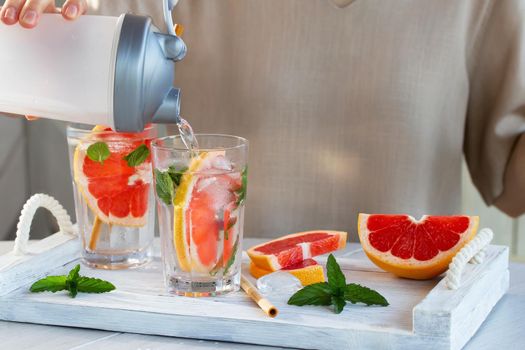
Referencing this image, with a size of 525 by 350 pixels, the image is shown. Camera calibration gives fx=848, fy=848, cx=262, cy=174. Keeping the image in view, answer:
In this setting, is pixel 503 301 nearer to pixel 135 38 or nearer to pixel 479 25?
pixel 135 38

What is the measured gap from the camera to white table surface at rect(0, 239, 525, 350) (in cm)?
105

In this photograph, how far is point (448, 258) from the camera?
3.86ft

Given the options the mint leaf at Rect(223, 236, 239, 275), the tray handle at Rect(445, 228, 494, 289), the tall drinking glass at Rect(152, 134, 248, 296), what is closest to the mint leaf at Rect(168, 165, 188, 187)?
the tall drinking glass at Rect(152, 134, 248, 296)

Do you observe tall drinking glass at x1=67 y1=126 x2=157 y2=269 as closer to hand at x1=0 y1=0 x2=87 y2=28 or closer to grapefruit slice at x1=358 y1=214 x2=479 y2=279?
hand at x1=0 y1=0 x2=87 y2=28

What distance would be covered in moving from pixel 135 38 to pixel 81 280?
344 mm

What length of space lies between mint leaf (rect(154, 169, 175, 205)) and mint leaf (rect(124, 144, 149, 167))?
0.11m

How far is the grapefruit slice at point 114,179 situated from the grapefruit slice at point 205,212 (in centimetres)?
17

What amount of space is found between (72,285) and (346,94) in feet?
2.95

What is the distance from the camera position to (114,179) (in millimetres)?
1285

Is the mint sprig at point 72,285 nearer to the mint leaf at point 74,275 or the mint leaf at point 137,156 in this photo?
the mint leaf at point 74,275

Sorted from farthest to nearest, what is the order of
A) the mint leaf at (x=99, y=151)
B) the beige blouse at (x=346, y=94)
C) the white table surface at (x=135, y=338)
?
the beige blouse at (x=346, y=94) → the mint leaf at (x=99, y=151) → the white table surface at (x=135, y=338)

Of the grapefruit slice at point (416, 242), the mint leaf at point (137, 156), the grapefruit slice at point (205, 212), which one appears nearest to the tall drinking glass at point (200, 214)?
the grapefruit slice at point (205, 212)

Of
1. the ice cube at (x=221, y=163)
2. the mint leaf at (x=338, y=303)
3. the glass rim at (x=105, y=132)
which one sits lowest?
the mint leaf at (x=338, y=303)

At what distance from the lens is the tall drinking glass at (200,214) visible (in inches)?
44.3
